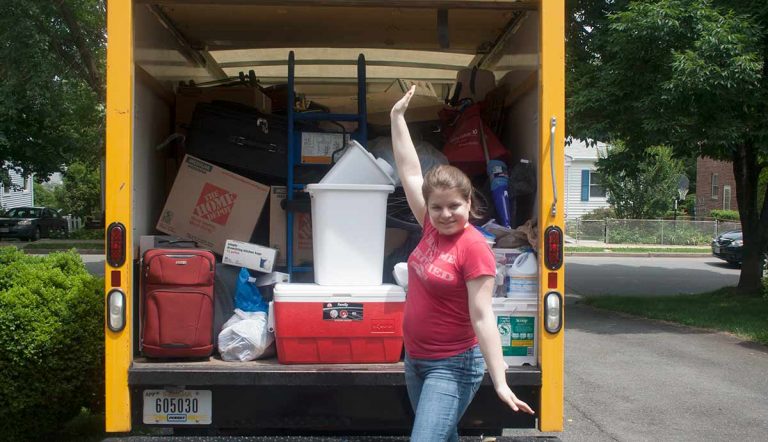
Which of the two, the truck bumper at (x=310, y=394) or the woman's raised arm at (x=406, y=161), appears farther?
the truck bumper at (x=310, y=394)

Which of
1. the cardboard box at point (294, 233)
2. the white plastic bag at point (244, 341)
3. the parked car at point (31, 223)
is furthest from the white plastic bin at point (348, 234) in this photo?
the parked car at point (31, 223)

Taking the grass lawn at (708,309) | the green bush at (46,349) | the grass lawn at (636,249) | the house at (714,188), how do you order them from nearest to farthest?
the green bush at (46,349) < the grass lawn at (708,309) < the grass lawn at (636,249) < the house at (714,188)

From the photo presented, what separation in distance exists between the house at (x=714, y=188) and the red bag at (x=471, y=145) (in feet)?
113

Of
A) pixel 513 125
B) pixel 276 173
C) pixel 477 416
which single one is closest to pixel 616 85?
pixel 513 125

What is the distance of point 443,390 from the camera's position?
2799 mm

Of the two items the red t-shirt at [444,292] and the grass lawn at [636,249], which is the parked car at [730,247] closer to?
the grass lawn at [636,249]

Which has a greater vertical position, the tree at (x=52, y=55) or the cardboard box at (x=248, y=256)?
the tree at (x=52, y=55)

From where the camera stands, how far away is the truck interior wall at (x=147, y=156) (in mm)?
3896

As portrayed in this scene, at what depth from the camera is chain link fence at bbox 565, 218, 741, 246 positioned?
90.9 ft

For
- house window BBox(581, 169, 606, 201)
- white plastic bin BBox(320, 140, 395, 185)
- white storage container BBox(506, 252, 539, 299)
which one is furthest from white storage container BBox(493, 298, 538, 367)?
house window BBox(581, 169, 606, 201)

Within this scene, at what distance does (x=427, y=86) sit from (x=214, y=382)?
3259 mm

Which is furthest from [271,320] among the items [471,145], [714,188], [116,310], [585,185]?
[714,188]

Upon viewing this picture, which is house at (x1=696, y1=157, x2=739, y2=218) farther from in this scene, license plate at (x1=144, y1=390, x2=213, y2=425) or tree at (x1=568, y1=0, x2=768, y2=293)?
license plate at (x1=144, y1=390, x2=213, y2=425)

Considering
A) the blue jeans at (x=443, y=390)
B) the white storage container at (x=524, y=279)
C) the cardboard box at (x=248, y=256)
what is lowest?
the blue jeans at (x=443, y=390)
